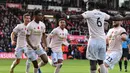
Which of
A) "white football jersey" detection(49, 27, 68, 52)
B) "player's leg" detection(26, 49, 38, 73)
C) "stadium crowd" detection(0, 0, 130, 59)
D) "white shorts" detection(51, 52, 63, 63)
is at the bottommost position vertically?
"stadium crowd" detection(0, 0, 130, 59)

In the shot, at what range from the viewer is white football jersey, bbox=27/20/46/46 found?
48.9 feet

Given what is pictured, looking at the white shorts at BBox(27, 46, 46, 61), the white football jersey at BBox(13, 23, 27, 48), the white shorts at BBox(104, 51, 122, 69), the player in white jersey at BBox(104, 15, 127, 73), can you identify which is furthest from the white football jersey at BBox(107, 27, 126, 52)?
the white football jersey at BBox(13, 23, 27, 48)

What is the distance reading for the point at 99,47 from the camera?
1299 cm

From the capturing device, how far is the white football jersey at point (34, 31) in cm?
1491

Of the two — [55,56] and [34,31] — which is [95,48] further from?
[55,56]

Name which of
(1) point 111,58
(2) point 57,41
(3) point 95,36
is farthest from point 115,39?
(2) point 57,41

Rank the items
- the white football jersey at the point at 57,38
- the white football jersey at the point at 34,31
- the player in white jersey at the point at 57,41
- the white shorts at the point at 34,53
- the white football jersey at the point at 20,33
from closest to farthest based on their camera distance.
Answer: the white football jersey at the point at 34,31 < the white shorts at the point at 34,53 < the player in white jersey at the point at 57,41 < the white football jersey at the point at 57,38 < the white football jersey at the point at 20,33

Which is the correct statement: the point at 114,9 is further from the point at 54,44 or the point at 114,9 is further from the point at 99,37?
the point at 99,37

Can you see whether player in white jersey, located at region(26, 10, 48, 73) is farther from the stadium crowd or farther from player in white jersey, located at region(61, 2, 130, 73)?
the stadium crowd

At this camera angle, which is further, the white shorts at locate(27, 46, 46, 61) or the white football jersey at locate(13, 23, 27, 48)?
the white football jersey at locate(13, 23, 27, 48)

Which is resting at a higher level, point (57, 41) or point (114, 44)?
point (114, 44)

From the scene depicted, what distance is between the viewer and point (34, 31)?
14969mm

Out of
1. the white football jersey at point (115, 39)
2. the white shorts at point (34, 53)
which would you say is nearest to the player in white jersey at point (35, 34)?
the white shorts at point (34, 53)

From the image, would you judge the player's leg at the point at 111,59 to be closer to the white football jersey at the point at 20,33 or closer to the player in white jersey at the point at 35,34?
the player in white jersey at the point at 35,34
